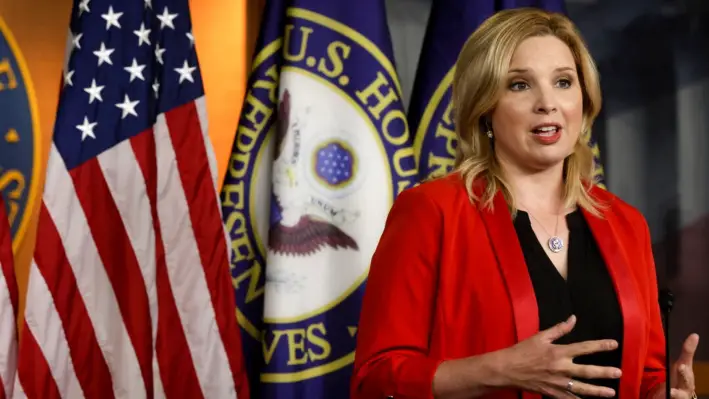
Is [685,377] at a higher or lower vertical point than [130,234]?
lower

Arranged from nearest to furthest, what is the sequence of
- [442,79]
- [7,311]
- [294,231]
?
[7,311]
[294,231]
[442,79]

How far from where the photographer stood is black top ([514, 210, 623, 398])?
1.52 meters

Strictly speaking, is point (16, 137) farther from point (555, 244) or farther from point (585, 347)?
point (585, 347)

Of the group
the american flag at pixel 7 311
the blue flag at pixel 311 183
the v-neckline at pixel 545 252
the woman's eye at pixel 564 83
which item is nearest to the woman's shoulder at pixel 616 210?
the v-neckline at pixel 545 252

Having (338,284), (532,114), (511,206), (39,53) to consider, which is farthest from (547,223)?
(39,53)

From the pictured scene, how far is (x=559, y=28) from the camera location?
1.68 meters

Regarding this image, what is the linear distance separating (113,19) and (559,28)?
150 centimetres

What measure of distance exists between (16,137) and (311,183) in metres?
0.93

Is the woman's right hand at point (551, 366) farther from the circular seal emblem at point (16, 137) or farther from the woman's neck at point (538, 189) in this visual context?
the circular seal emblem at point (16, 137)

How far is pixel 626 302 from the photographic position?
5.10ft

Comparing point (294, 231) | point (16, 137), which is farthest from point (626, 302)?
point (16, 137)

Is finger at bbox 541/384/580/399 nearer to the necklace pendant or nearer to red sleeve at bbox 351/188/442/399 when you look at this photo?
red sleeve at bbox 351/188/442/399

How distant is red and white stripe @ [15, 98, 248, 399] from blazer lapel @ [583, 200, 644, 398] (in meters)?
1.34

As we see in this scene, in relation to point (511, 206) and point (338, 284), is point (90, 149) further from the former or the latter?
point (511, 206)
